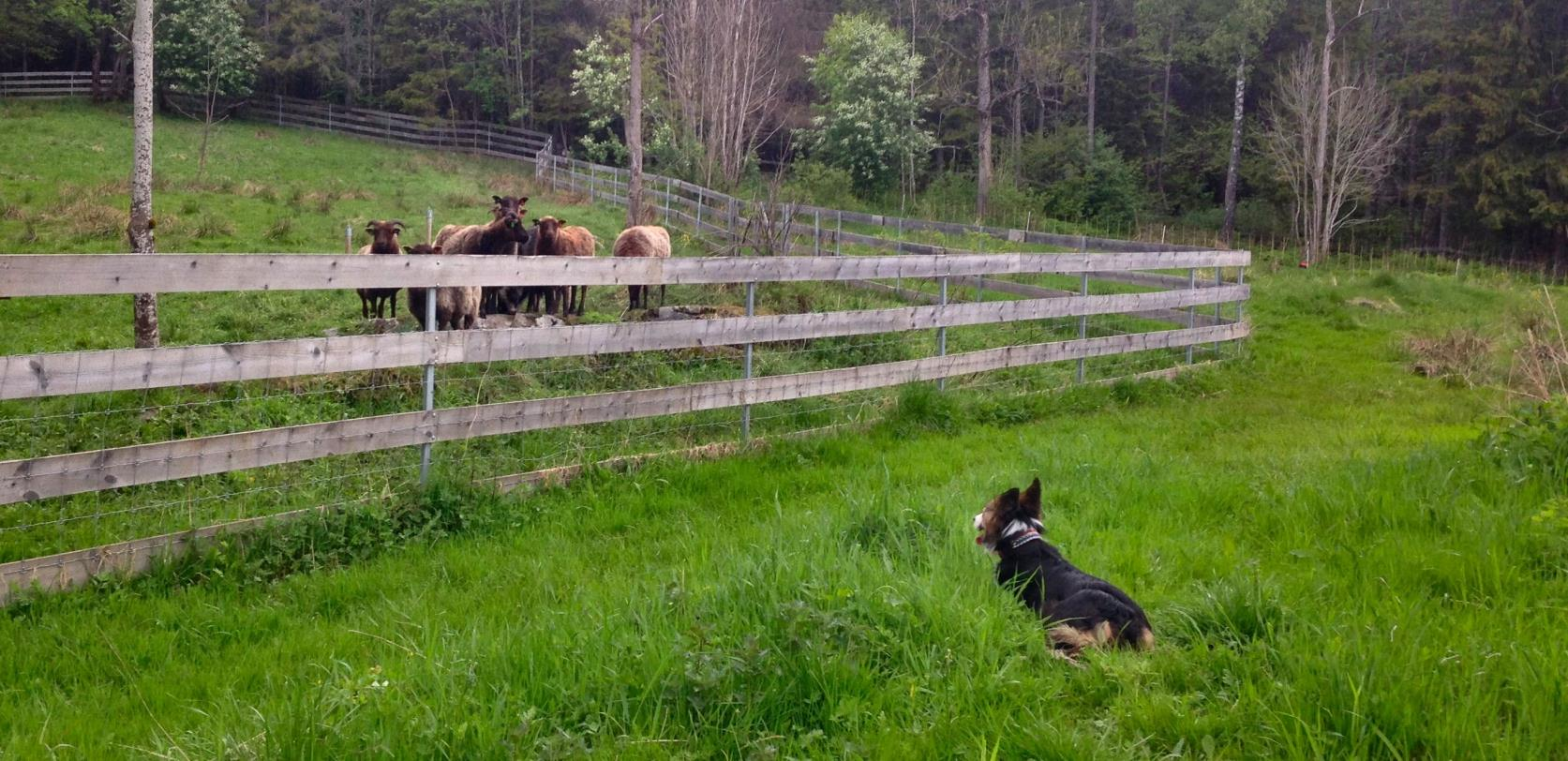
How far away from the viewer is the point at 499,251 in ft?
43.7

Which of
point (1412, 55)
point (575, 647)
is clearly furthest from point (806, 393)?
point (1412, 55)

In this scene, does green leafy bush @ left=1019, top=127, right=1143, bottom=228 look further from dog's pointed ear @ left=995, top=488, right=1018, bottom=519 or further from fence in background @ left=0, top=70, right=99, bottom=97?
fence in background @ left=0, top=70, right=99, bottom=97

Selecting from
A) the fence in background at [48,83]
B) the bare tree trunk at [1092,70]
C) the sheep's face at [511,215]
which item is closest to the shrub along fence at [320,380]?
the sheep's face at [511,215]

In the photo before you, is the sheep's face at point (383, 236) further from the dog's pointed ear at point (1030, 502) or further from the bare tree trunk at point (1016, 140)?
the bare tree trunk at point (1016, 140)

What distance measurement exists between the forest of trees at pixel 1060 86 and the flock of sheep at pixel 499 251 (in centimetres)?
896

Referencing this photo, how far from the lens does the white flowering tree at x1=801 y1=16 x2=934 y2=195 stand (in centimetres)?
3728

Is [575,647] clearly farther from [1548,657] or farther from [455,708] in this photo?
[1548,657]

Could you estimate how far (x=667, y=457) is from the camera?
276 inches

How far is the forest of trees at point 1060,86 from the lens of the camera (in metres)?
33.6

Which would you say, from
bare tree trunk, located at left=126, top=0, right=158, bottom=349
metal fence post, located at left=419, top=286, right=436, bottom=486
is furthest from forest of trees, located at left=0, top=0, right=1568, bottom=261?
metal fence post, located at left=419, top=286, right=436, bottom=486

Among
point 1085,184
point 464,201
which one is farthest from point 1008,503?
point 1085,184

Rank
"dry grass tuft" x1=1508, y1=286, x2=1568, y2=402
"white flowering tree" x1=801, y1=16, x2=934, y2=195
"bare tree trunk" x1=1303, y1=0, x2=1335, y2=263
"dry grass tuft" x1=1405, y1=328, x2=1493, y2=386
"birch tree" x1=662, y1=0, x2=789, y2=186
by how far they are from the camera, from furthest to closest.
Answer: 1. "white flowering tree" x1=801, y1=16, x2=934, y2=195
2. "bare tree trunk" x1=1303, y1=0, x2=1335, y2=263
3. "birch tree" x1=662, y1=0, x2=789, y2=186
4. "dry grass tuft" x1=1405, y1=328, x2=1493, y2=386
5. "dry grass tuft" x1=1508, y1=286, x2=1568, y2=402

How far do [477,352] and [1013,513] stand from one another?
3.37 meters

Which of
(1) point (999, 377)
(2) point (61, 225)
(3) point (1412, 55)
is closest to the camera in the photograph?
(1) point (999, 377)
